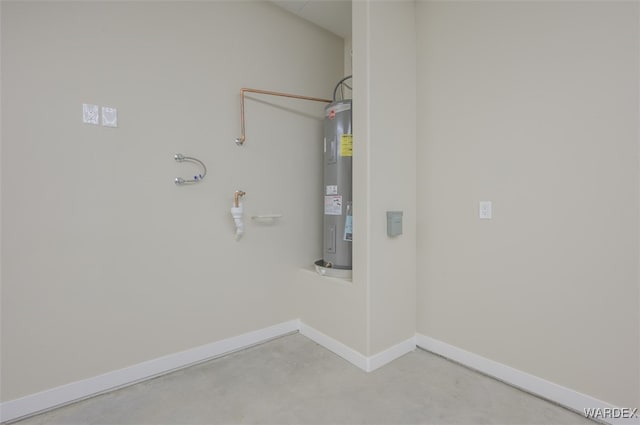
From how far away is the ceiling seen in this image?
8.42ft

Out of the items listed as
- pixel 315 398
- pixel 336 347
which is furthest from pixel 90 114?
pixel 336 347

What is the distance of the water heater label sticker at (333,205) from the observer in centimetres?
246

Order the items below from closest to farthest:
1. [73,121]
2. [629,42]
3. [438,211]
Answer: [629,42]
[73,121]
[438,211]

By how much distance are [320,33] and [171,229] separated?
221cm

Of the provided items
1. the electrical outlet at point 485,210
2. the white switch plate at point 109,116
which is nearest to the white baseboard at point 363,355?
the electrical outlet at point 485,210

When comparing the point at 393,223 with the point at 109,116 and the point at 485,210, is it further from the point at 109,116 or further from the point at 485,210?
the point at 109,116

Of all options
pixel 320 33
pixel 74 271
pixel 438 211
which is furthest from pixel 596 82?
pixel 74 271

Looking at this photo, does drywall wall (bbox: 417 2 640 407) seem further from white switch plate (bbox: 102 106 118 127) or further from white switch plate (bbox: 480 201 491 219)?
white switch plate (bbox: 102 106 118 127)

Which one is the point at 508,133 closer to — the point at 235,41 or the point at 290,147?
the point at 290,147

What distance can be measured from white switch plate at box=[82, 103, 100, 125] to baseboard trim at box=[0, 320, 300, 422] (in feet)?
4.93

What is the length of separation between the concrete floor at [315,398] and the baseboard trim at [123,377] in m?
0.05

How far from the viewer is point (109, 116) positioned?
1891 millimetres

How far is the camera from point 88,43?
71.6 inches

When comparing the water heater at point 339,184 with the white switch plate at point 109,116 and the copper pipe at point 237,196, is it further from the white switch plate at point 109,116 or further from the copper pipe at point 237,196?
the white switch plate at point 109,116
